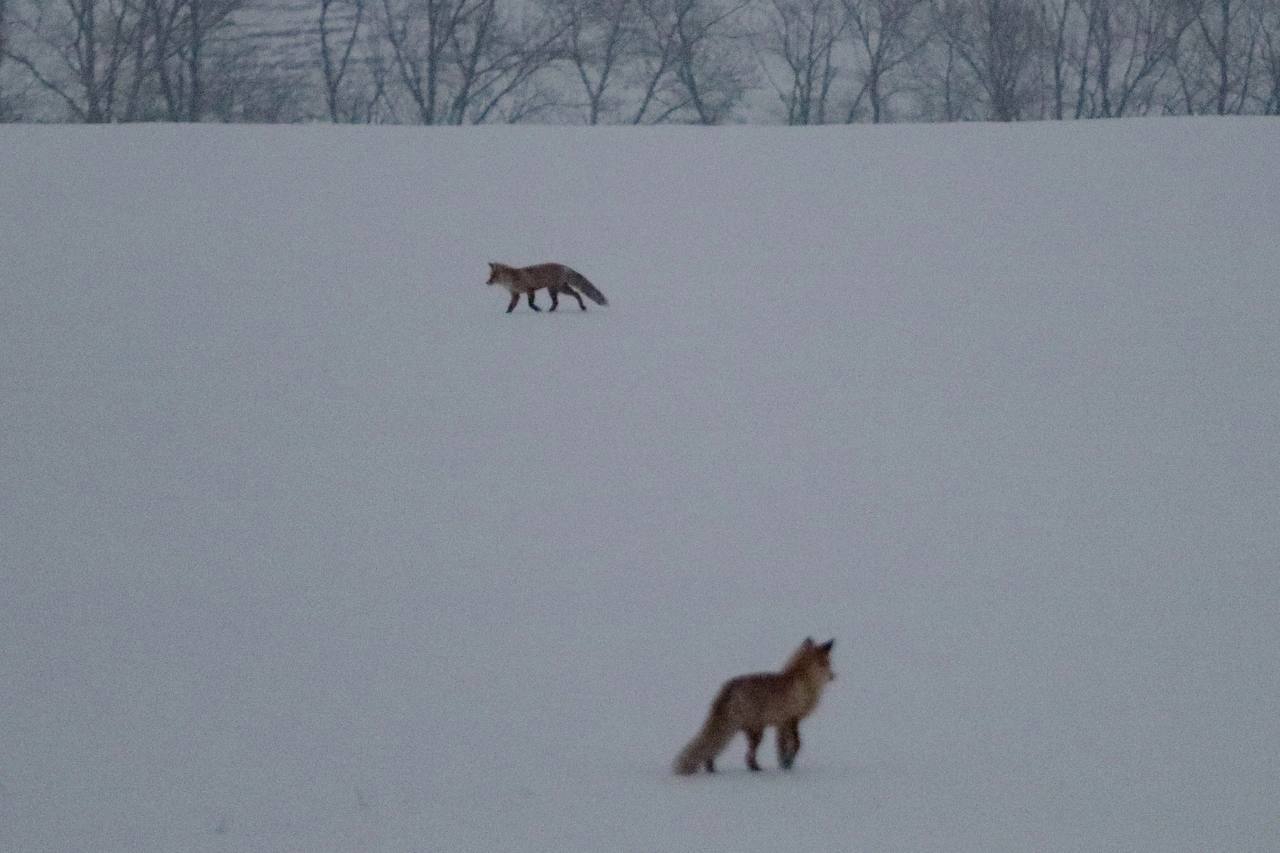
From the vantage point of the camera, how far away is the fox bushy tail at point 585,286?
50.4 ft

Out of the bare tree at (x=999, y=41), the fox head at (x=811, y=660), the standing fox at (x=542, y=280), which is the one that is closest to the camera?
the fox head at (x=811, y=660)

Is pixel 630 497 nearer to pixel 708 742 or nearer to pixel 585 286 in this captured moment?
pixel 585 286

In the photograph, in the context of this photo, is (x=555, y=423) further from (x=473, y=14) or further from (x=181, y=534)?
(x=473, y=14)

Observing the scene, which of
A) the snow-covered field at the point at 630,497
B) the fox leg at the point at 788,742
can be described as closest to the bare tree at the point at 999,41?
the snow-covered field at the point at 630,497

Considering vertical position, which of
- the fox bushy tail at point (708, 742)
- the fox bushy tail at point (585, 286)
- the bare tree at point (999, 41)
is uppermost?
the bare tree at point (999, 41)

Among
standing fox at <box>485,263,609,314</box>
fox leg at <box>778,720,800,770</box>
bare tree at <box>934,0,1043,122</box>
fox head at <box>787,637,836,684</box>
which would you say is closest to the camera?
fox head at <box>787,637,836,684</box>

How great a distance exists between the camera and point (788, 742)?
6223 mm

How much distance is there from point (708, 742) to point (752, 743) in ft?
0.64

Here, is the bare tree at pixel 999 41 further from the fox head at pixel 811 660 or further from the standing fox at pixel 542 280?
the fox head at pixel 811 660

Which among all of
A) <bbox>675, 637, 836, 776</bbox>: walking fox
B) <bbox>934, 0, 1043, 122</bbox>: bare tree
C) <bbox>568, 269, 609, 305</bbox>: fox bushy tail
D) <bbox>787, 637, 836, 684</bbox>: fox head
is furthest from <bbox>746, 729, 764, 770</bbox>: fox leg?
<bbox>934, 0, 1043, 122</bbox>: bare tree

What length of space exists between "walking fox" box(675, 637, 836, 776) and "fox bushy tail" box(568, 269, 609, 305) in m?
9.61

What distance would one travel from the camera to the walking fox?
19.9ft

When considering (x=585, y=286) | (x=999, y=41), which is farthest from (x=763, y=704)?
(x=999, y=41)

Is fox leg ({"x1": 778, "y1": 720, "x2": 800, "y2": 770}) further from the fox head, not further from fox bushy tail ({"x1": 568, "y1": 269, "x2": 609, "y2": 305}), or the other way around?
fox bushy tail ({"x1": 568, "y1": 269, "x2": 609, "y2": 305})
